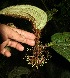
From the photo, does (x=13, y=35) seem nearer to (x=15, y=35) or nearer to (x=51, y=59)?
(x=15, y=35)

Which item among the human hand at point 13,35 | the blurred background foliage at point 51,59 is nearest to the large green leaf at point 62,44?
the human hand at point 13,35

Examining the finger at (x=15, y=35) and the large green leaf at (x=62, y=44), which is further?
the finger at (x=15, y=35)

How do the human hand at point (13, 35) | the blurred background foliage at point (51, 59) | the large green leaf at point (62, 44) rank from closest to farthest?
the large green leaf at point (62, 44)
the human hand at point (13, 35)
the blurred background foliage at point (51, 59)

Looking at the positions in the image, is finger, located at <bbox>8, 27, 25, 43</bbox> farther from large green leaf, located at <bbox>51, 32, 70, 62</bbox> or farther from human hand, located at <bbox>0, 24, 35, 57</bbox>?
large green leaf, located at <bbox>51, 32, 70, 62</bbox>

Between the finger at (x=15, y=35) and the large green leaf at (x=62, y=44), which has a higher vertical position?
the finger at (x=15, y=35)

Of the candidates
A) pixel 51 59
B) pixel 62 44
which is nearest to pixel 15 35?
pixel 62 44

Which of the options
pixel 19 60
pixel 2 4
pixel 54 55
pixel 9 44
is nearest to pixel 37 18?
pixel 9 44

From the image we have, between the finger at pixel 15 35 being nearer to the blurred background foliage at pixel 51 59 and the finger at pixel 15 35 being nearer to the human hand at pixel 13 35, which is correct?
the human hand at pixel 13 35

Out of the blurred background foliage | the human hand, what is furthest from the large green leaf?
the blurred background foliage

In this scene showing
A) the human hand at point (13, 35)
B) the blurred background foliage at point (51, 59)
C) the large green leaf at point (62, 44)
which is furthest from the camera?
the blurred background foliage at point (51, 59)
